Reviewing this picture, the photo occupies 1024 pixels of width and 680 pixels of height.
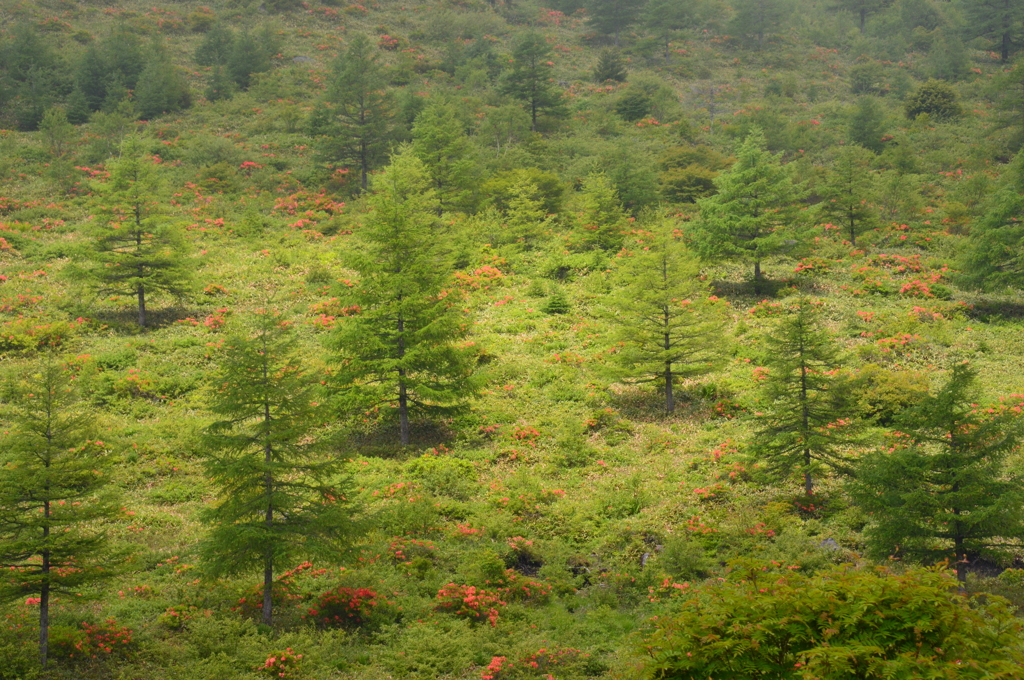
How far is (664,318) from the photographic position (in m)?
25.6

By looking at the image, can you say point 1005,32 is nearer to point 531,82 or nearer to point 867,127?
point 867,127

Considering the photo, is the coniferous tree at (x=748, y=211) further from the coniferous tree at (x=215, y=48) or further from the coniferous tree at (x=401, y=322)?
the coniferous tree at (x=215, y=48)

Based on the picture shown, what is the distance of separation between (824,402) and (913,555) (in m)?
4.73

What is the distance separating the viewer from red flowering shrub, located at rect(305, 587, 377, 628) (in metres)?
14.6

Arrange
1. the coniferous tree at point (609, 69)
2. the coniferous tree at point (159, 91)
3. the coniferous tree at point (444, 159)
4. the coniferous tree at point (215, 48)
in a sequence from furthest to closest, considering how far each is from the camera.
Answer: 1. the coniferous tree at point (609, 69)
2. the coniferous tree at point (215, 48)
3. the coniferous tree at point (159, 91)
4. the coniferous tree at point (444, 159)

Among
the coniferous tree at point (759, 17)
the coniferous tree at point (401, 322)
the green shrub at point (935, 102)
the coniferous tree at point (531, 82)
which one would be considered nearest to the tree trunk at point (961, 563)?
the coniferous tree at point (401, 322)

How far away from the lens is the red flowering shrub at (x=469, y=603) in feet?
49.3

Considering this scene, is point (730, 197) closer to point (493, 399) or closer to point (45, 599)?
point (493, 399)

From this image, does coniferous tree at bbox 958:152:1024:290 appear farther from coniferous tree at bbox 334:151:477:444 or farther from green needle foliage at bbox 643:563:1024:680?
green needle foliage at bbox 643:563:1024:680

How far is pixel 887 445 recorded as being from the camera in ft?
→ 63.6

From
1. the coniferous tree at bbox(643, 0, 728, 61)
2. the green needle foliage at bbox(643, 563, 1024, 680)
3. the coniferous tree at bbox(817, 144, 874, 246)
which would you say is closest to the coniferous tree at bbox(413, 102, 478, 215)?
the coniferous tree at bbox(817, 144, 874, 246)

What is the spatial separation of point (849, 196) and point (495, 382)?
2341 cm

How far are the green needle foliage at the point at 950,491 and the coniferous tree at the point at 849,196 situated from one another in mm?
24642

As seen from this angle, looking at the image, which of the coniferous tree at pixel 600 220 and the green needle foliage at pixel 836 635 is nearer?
the green needle foliage at pixel 836 635
